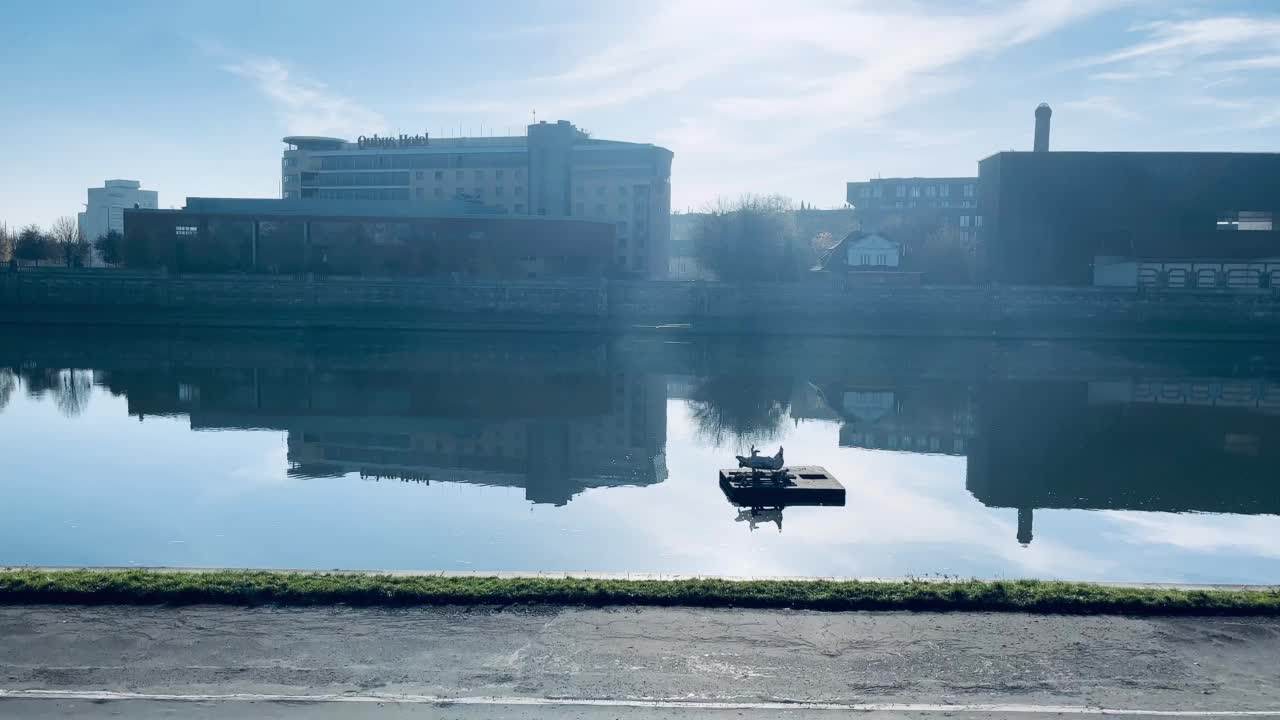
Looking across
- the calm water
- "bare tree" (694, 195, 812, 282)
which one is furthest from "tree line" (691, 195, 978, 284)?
the calm water

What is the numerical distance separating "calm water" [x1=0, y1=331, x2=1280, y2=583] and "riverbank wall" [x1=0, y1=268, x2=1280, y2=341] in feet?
A: 64.3

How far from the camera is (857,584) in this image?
11711 mm

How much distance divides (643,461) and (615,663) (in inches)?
549

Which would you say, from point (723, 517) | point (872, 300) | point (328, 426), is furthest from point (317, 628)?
point (872, 300)

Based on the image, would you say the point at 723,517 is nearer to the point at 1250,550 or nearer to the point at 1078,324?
the point at 1250,550

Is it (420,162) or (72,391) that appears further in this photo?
(420,162)

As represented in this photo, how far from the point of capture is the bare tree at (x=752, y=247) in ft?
285

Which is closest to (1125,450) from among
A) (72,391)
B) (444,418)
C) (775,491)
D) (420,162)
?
(775,491)

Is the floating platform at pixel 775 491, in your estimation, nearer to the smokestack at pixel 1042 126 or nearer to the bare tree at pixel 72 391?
the bare tree at pixel 72 391

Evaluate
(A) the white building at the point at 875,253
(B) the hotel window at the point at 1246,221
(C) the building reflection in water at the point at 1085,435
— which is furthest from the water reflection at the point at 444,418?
(B) the hotel window at the point at 1246,221

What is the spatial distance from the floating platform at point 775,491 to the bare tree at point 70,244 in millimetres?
74250

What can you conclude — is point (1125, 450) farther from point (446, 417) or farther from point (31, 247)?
→ point (31, 247)

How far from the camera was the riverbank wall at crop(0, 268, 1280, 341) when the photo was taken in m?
65.8

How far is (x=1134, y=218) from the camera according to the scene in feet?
245
